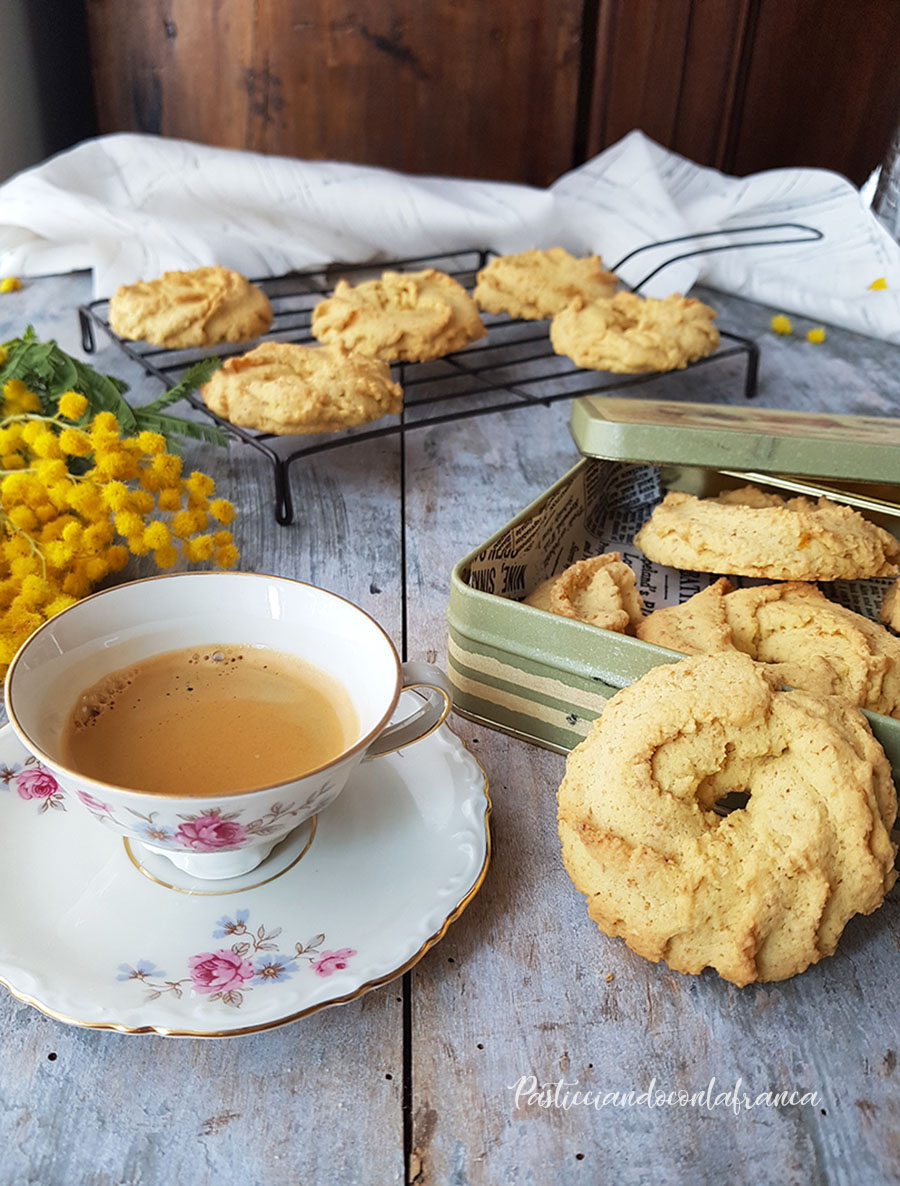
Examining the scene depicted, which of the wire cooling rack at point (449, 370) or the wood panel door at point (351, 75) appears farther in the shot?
the wood panel door at point (351, 75)

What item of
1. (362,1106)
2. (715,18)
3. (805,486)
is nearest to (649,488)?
(805,486)

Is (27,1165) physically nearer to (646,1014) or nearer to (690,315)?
(646,1014)

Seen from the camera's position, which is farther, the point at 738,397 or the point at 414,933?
the point at 738,397

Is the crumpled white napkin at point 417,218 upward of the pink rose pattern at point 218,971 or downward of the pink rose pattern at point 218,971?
upward

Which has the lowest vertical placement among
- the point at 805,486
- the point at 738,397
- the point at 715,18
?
the point at 738,397

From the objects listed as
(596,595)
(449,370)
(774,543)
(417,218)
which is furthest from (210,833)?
(417,218)

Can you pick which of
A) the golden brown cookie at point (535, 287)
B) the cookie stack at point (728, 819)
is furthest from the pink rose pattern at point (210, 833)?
the golden brown cookie at point (535, 287)

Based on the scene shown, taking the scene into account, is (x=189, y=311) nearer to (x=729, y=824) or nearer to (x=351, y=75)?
(x=729, y=824)

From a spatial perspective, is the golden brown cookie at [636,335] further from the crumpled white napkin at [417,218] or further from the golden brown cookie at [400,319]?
the crumpled white napkin at [417,218]
